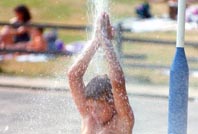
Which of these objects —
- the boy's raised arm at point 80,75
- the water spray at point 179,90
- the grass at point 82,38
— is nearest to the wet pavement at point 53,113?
the grass at point 82,38

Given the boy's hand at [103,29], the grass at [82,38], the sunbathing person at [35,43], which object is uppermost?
the boy's hand at [103,29]

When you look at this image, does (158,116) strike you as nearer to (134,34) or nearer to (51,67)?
(51,67)

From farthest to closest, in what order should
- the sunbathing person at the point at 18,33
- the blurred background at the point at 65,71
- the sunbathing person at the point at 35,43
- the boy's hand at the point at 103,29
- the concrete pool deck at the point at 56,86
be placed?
the sunbathing person at the point at 18,33
the sunbathing person at the point at 35,43
the concrete pool deck at the point at 56,86
the blurred background at the point at 65,71
the boy's hand at the point at 103,29

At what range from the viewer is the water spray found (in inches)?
269

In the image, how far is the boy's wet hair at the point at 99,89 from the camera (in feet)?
19.8

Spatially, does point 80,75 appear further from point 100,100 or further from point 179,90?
point 179,90

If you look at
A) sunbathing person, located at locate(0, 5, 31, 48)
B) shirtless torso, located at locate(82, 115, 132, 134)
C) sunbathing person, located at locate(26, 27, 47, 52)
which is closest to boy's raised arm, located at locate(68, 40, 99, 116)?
shirtless torso, located at locate(82, 115, 132, 134)

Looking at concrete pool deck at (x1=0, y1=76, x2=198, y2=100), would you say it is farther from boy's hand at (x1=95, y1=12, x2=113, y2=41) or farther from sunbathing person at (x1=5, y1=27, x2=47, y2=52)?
boy's hand at (x1=95, y1=12, x2=113, y2=41)

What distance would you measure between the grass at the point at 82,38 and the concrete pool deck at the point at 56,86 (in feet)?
0.68

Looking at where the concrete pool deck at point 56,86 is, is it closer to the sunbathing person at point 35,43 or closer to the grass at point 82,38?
the grass at point 82,38

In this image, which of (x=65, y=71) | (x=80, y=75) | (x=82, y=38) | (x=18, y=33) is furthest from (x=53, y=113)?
(x=82, y=38)

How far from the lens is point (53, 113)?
901cm

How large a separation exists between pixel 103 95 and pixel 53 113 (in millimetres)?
3030

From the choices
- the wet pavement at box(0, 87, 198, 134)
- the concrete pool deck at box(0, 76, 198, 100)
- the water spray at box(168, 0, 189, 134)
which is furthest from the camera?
the concrete pool deck at box(0, 76, 198, 100)
